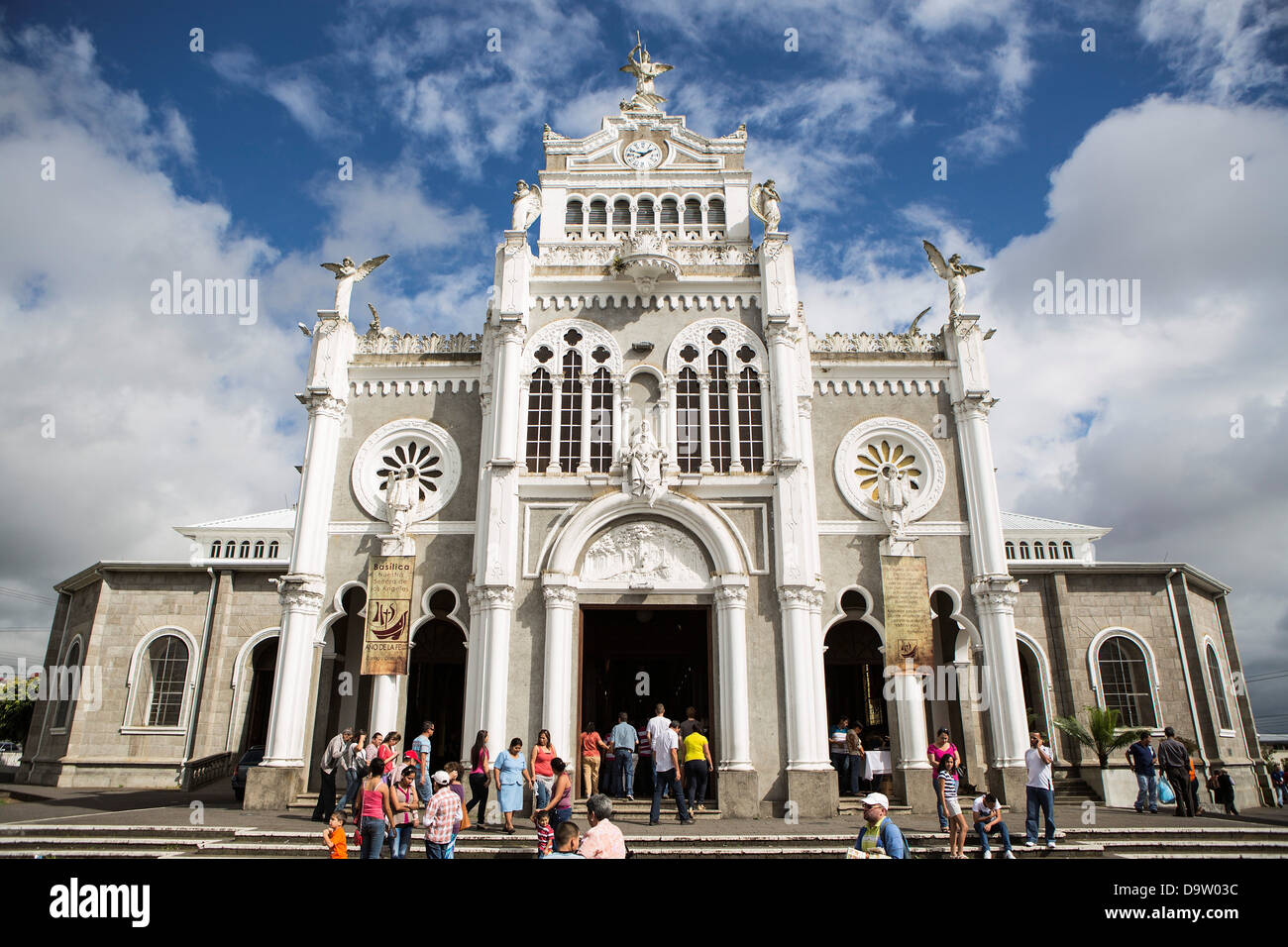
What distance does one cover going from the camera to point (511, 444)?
2097cm

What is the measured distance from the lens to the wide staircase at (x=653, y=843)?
13.5m

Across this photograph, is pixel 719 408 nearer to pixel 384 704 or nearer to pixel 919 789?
pixel 919 789

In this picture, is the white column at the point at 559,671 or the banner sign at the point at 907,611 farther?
the banner sign at the point at 907,611

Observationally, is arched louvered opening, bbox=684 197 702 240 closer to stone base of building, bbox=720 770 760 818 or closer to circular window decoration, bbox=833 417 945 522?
circular window decoration, bbox=833 417 945 522

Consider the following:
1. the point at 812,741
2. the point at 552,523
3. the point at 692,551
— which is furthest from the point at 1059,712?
the point at 552,523

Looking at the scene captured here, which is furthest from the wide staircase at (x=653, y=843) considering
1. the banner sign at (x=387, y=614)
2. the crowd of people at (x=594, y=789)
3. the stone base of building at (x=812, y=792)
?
the banner sign at (x=387, y=614)

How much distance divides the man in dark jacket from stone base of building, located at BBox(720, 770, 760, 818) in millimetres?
9589

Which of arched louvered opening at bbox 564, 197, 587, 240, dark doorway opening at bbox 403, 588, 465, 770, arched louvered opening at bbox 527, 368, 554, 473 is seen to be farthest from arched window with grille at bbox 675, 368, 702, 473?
dark doorway opening at bbox 403, 588, 465, 770

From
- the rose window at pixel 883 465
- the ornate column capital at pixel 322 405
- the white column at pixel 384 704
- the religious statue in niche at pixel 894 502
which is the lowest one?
the white column at pixel 384 704

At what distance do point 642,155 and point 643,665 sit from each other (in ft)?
54.8

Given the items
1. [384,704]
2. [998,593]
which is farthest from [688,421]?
[384,704]

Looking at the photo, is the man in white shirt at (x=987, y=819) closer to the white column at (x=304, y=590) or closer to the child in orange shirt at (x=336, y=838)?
the child in orange shirt at (x=336, y=838)

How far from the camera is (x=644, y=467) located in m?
20.6

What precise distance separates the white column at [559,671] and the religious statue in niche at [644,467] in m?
2.91
